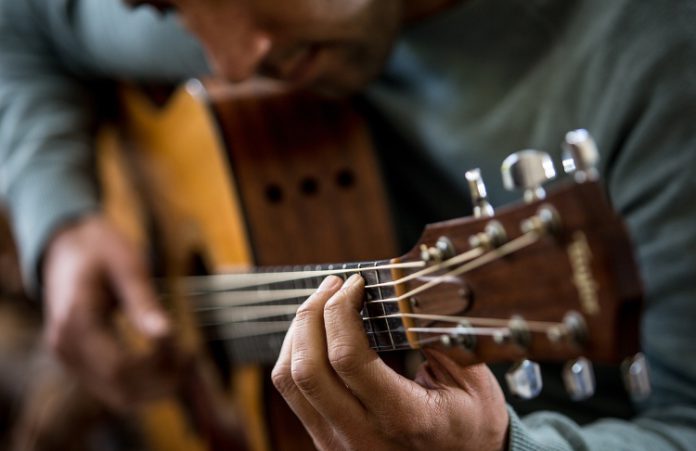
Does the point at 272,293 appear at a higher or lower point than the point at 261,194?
lower

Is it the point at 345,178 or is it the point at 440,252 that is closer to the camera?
the point at 440,252

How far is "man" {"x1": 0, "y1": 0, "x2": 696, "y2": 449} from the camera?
0.48m

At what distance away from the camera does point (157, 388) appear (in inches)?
42.6

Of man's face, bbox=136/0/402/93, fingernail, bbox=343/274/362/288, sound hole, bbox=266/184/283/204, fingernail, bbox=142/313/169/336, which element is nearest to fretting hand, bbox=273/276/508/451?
fingernail, bbox=343/274/362/288

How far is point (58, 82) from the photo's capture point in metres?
1.21

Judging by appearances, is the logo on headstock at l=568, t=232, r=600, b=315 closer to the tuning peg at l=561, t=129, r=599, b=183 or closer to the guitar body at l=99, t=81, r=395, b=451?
the tuning peg at l=561, t=129, r=599, b=183

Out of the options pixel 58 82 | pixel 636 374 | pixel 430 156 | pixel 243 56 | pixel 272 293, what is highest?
pixel 58 82

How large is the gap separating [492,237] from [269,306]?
31 centimetres

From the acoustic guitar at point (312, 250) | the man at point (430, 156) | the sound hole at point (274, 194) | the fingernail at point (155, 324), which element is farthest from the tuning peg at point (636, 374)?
the fingernail at point (155, 324)

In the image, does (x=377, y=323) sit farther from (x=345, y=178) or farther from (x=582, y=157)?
(x=345, y=178)

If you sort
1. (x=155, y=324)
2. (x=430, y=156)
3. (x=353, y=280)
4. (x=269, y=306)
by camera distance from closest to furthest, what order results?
(x=353, y=280) → (x=269, y=306) → (x=430, y=156) → (x=155, y=324)

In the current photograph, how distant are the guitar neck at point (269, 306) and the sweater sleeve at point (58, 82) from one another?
0.24 metres

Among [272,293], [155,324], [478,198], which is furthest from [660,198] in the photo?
[155,324]

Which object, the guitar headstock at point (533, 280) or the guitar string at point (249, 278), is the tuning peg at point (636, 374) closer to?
the guitar headstock at point (533, 280)
